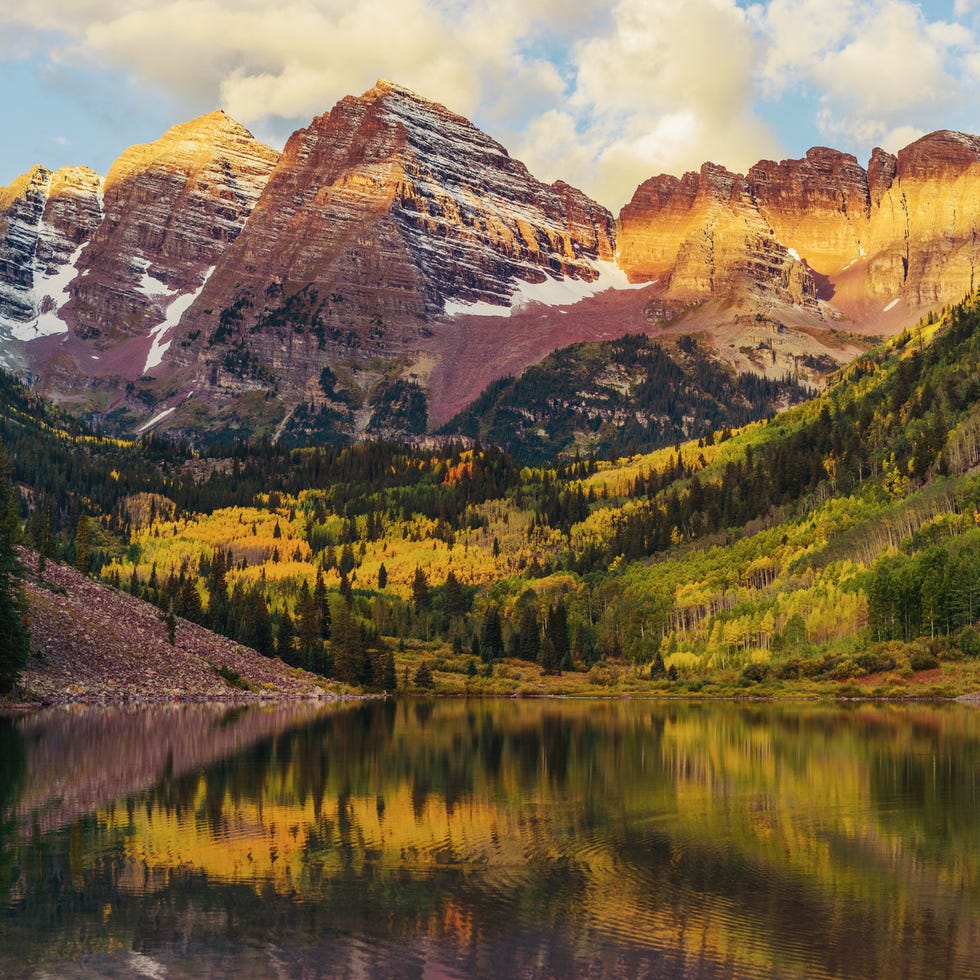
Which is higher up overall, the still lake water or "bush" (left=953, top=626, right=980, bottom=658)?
"bush" (left=953, top=626, right=980, bottom=658)

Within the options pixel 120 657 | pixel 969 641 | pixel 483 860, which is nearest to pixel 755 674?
pixel 969 641

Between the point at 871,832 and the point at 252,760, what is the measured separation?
41632 mm

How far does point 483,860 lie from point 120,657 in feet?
344

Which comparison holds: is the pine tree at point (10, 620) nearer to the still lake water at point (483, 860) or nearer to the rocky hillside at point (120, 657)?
the rocky hillside at point (120, 657)

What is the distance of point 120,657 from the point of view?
483ft

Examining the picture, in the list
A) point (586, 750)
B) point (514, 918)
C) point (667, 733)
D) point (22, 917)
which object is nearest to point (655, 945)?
point (514, 918)

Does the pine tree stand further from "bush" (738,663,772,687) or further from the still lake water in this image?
"bush" (738,663,772,687)

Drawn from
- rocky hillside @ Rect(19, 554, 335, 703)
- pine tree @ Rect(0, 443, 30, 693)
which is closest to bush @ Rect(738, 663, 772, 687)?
rocky hillside @ Rect(19, 554, 335, 703)

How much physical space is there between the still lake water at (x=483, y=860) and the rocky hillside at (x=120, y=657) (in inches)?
1548

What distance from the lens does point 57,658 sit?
138 m

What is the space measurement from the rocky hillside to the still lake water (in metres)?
39.3

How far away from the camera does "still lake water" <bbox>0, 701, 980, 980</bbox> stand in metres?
37.2

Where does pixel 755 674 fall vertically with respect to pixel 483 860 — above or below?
above

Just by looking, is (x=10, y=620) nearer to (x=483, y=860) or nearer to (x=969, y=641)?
(x=483, y=860)
